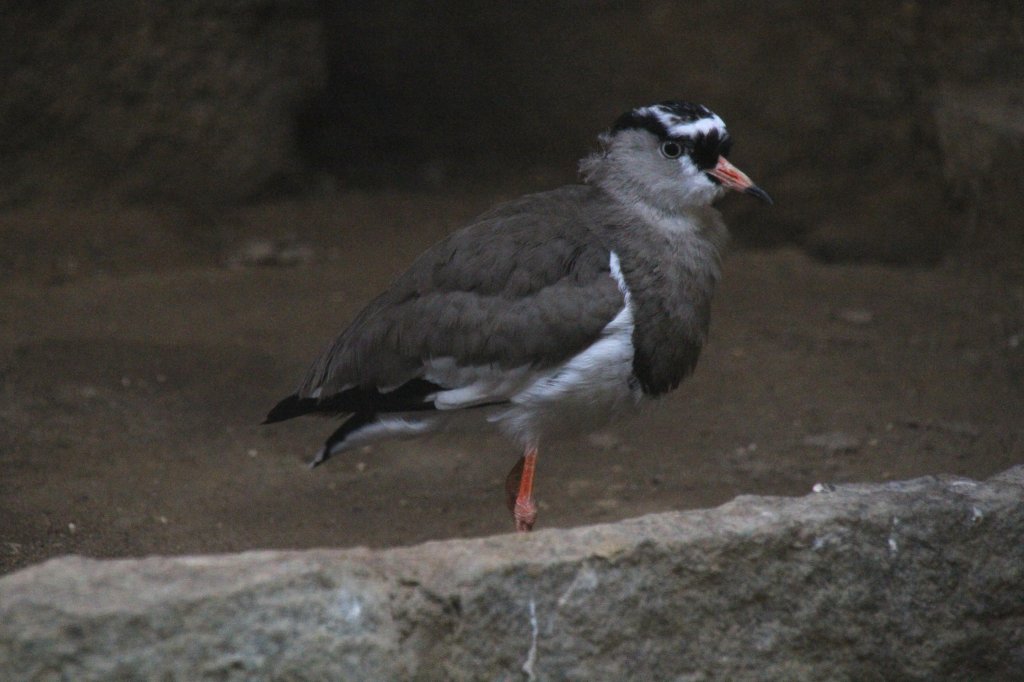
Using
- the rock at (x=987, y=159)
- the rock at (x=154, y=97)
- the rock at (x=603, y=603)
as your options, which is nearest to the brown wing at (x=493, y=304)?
the rock at (x=603, y=603)

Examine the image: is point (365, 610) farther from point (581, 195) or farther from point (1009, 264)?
point (1009, 264)

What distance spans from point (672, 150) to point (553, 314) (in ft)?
2.49

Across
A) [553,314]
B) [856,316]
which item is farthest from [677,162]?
[856,316]

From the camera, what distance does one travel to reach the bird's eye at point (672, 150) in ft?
14.3

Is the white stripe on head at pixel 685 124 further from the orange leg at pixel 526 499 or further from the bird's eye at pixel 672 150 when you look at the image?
the orange leg at pixel 526 499

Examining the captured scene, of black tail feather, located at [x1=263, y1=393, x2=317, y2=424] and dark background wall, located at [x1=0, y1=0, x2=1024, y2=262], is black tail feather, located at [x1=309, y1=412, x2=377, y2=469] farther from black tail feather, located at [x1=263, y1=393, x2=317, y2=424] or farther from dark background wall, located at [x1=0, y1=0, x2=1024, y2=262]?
dark background wall, located at [x1=0, y1=0, x2=1024, y2=262]

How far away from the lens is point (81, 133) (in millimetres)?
6992

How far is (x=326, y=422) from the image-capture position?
557cm

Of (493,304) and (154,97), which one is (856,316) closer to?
(493,304)

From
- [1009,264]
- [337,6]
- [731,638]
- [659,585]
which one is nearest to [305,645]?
[659,585]

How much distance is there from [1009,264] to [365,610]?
490 centimetres

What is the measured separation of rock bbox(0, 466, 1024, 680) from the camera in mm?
2754

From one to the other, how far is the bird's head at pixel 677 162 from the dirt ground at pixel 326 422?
2.40 feet

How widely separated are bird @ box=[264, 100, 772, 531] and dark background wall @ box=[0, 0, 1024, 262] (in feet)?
9.49
